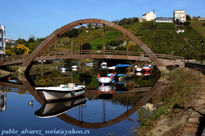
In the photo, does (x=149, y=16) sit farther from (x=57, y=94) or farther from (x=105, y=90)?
(x=57, y=94)

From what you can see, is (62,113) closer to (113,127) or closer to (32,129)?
(32,129)

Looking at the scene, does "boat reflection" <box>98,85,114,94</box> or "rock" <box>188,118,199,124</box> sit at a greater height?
"rock" <box>188,118,199,124</box>

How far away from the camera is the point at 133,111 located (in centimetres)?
2100

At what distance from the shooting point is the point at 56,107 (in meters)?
22.6

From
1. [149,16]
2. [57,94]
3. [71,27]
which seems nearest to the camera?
[57,94]

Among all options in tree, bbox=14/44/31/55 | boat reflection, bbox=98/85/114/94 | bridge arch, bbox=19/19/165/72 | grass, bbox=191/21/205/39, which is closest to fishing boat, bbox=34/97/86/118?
boat reflection, bbox=98/85/114/94

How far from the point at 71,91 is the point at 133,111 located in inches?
303

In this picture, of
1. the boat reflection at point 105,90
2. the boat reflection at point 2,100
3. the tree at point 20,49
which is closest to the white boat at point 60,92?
the boat reflection at point 2,100

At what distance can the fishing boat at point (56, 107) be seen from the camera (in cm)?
2039

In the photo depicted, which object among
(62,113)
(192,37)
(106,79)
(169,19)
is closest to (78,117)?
(62,113)

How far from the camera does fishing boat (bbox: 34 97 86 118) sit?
20.4 metres

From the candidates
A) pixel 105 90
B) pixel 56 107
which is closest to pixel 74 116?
pixel 56 107

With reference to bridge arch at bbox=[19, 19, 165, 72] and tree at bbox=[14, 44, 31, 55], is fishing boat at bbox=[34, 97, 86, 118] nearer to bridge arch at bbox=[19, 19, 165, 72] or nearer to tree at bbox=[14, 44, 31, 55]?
bridge arch at bbox=[19, 19, 165, 72]

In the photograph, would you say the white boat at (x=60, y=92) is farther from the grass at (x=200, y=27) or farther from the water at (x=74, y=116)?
the grass at (x=200, y=27)
